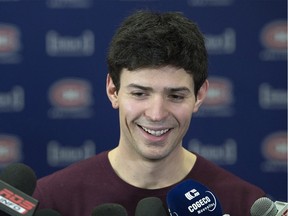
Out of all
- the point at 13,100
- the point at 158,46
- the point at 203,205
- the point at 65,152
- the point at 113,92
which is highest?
the point at 158,46

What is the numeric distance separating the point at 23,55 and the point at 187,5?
2.50 feet

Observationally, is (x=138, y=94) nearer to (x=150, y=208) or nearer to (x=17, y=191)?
(x=150, y=208)

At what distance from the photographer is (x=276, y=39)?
3.00 m

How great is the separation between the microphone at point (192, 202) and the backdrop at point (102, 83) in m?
1.66

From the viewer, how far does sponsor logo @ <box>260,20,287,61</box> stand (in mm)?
3006

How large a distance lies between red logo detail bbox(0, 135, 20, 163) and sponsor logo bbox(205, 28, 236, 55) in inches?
38.0

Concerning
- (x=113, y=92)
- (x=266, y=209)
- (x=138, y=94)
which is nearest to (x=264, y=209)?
(x=266, y=209)

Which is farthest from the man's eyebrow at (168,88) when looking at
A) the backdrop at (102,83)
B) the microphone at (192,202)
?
the backdrop at (102,83)

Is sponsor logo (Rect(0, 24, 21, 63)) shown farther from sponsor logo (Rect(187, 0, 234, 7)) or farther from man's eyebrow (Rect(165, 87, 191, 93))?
man's eyebrow (Rect(165, 87, 191, 93))

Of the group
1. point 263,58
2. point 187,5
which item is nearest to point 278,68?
point 263,58

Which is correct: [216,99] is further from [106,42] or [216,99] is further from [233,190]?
[233,190]

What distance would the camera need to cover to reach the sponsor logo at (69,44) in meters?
3.00

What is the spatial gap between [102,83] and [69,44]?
0.75 feet

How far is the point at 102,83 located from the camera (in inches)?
119
